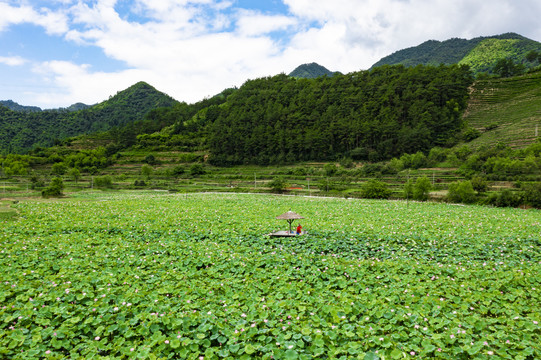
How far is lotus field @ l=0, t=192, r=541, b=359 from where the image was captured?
3.52 meters

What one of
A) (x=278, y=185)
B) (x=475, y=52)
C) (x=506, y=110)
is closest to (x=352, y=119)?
(x=506, y=110)

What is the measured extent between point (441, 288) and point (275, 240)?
15.8ft

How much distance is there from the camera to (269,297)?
4789mm

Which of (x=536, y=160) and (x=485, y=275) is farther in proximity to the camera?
(x=536, y=160)

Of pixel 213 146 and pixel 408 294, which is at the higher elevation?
pixel 213 146

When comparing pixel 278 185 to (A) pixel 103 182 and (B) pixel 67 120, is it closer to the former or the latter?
(A) pixel 103 182

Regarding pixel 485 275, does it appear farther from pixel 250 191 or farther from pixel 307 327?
pixel 250 191

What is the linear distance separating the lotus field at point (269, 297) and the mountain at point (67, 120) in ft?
286

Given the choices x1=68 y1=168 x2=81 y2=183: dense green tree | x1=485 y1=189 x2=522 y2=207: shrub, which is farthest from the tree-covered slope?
x1=485 y1=189 x2=522 y2=207: shrub

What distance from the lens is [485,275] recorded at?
18.8ft

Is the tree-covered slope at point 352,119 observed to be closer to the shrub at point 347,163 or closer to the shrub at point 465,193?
the shrub at point 347,163

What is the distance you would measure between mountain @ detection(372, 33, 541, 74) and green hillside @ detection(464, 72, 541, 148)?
19438mm

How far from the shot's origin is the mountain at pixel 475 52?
8788 centimetres

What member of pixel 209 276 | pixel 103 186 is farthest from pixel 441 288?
pixel 103 186
